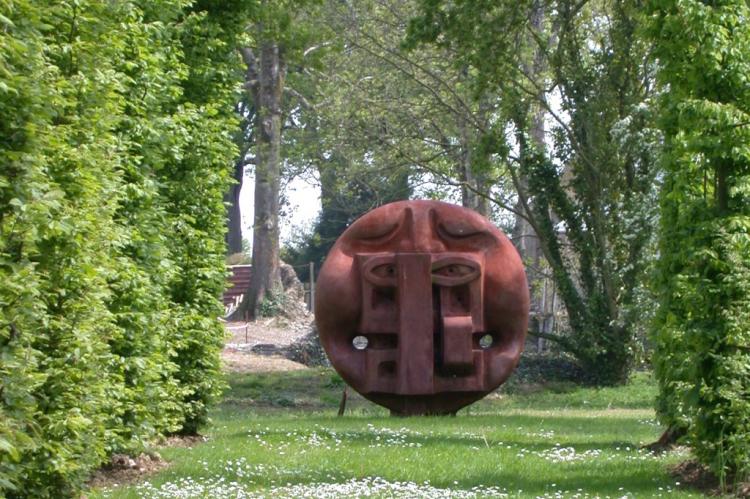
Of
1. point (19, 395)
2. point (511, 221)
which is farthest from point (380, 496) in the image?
point (511, 221)

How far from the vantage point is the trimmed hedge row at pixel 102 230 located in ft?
22.2

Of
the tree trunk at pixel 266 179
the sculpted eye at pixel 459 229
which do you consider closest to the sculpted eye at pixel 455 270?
the sculpted eye at pixel 459 229

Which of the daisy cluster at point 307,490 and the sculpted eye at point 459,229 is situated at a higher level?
the sculpted eye at point 459,229

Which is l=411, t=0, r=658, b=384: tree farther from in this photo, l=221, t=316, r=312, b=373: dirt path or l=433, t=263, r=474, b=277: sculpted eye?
l=433, t=263, r=474, b=277: sculpted eye

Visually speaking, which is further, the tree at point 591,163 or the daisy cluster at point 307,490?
the tree at point 591,163

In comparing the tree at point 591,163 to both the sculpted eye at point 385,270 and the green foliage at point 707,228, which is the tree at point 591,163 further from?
the green foliage at point 707,228

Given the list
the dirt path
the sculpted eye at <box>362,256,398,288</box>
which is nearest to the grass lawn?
the sculpted eye at <box>362,256,398,288</box>

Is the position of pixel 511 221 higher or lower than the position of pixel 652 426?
higher

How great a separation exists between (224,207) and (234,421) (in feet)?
18.4

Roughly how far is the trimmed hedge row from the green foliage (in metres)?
4.73

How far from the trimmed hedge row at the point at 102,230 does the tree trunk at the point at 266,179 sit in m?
22.8

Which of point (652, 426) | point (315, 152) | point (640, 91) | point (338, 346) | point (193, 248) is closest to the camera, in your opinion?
point (193, 248)

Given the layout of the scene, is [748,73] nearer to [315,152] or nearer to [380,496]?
[380,496]

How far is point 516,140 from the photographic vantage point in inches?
1155
